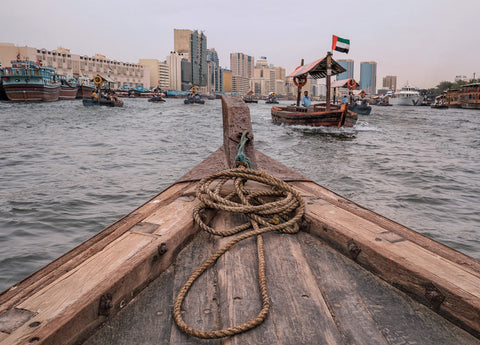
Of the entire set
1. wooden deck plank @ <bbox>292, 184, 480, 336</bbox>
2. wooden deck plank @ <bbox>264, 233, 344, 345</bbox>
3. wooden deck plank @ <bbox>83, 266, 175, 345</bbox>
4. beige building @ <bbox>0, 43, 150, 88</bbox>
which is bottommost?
wooden deck plank @ <bbox>83, 266, 175, 345</bbox>

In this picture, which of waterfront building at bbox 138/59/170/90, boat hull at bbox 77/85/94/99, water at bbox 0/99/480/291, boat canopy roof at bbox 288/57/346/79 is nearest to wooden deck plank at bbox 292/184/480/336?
water at bbox 0/99/480/291

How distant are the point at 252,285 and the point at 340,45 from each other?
55.2 ft

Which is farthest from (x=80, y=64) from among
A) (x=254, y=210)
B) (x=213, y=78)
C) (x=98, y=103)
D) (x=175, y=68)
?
(x=254, y=210)

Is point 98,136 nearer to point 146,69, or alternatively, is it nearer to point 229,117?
point 229,117

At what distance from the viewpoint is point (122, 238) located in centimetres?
164

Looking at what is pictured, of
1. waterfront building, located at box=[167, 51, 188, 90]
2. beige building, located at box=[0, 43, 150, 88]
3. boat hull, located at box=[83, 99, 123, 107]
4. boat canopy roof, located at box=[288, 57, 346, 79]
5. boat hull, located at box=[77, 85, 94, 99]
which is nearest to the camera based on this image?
boat canopy roof, located at box=[288, 57, 346, 79]

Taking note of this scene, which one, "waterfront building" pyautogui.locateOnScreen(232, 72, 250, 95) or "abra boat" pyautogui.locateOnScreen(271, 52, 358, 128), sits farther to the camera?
"waterfront building" pyautogui.locateOnScreen(232, 72, 250, 95)

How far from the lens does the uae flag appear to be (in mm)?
15820

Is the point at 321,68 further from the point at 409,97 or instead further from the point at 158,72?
the point at 158,72

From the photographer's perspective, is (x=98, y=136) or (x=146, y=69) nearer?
(x=98, y=136)

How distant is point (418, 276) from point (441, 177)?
24.3 ft

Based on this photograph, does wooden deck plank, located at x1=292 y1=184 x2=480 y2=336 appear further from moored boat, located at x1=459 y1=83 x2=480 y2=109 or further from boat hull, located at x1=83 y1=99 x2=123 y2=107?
moored boat, located at x1=459 y1=83 x2=480 y2=109

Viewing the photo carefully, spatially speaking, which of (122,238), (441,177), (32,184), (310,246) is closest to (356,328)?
(310,246)

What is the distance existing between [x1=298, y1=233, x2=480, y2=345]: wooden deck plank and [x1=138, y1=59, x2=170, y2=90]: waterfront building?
15209 cm
